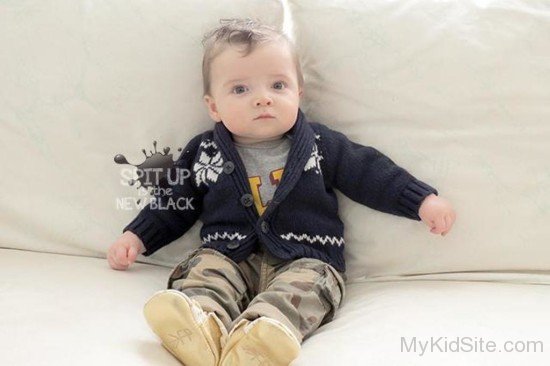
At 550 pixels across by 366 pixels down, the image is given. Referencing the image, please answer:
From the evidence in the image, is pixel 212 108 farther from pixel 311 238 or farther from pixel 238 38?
pixel 311 238

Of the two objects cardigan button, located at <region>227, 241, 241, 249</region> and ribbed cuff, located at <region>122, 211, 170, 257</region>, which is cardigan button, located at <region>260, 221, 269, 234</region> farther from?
ribbed cuff, located at <region>122, 211, 170, 257</region>

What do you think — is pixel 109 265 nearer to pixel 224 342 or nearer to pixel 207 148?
pixel 207 148

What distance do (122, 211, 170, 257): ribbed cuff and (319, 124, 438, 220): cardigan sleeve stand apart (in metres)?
0.34

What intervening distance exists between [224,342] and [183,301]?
0.09 m

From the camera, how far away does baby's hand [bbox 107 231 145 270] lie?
1.25 metres

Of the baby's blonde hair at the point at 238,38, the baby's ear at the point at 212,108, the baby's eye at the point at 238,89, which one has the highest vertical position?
the baby's blonde hair at the point at 238,38

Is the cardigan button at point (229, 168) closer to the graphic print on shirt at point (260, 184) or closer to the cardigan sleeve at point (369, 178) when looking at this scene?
the graphic print on shirt at point (260, 184)

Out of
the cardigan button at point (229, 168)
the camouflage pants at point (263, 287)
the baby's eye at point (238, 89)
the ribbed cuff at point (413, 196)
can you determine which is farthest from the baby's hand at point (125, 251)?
the ribbed cuff at point (413, 196)

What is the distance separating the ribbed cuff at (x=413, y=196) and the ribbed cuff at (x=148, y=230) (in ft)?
1.50

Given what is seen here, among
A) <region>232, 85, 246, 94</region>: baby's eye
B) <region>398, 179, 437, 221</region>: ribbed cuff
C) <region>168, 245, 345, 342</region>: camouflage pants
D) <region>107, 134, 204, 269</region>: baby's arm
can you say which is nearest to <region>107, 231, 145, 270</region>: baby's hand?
<region>107, 134, 204, 269</region>: baby's arm

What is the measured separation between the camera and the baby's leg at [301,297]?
3.36 feet

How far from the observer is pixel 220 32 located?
1.25 meters

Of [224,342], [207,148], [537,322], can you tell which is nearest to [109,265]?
[207,148]

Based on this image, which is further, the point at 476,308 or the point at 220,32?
the point at 220,32
